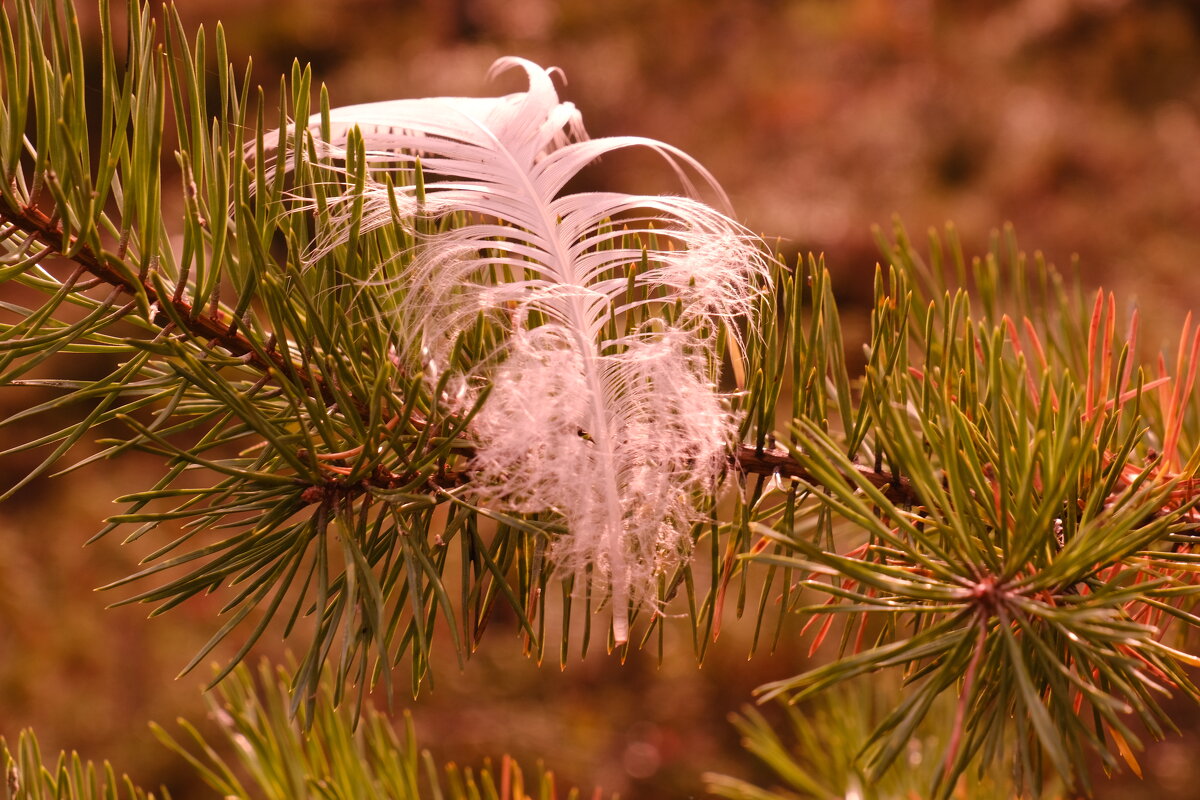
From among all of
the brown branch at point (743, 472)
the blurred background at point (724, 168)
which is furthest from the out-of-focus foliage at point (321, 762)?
the blurred background at point (724, 168)

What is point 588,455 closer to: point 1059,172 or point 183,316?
point 183,316

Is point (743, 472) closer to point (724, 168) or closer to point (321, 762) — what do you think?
point (321, 762)

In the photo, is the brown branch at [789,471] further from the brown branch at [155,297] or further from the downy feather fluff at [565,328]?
the brown branch at [155,297]

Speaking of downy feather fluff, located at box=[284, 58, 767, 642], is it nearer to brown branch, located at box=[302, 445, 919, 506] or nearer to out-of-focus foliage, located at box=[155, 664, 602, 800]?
brown branch, located at box=[302, 445, 919, 506]

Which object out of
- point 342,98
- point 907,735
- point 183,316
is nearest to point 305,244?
point 183,316

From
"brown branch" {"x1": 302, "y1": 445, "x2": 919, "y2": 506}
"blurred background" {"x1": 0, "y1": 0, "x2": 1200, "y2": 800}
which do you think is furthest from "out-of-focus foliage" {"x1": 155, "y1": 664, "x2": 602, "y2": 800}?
"blurred background" {"x1": 0, "y1": 0, "x2": 1200, "y2": 800}
